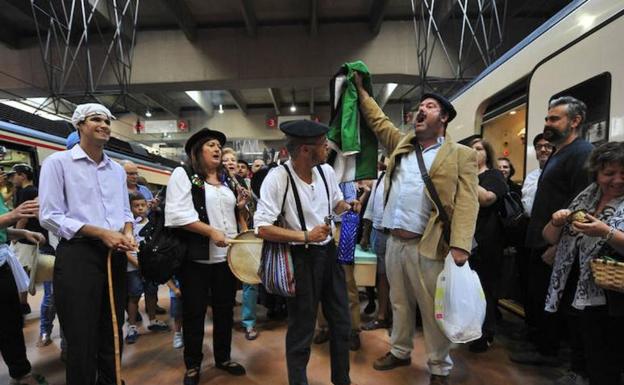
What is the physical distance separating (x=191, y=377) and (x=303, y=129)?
1.88m

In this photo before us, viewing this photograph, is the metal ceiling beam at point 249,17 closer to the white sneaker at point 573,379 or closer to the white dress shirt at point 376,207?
the white dress shirt at point 376,207

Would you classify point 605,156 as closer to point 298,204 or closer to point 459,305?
point 459,305

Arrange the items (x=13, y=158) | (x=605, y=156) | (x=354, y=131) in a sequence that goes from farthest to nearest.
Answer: (x=13, y=158), (x=354, y=131), (x=605, y=156)

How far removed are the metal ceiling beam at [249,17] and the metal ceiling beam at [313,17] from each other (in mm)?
1291

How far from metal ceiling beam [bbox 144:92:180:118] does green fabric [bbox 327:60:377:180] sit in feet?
39.8

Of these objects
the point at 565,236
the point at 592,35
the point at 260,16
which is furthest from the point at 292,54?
the point at 565,236

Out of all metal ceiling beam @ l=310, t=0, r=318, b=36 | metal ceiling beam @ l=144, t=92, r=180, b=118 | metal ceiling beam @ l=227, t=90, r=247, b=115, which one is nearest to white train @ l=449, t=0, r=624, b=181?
metal ceiling beam @ l=310, t=0, r=318, b=36

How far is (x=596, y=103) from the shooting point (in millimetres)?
2371

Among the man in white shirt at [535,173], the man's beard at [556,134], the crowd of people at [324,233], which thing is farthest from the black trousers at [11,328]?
the man in white shirt at [535,173]

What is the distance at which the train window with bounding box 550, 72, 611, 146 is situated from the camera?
228 centimetres

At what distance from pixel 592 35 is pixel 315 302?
2.44 m

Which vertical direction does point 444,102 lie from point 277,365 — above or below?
above

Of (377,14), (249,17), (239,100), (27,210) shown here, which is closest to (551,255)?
(27,210)

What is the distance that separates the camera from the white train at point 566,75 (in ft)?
7.23
